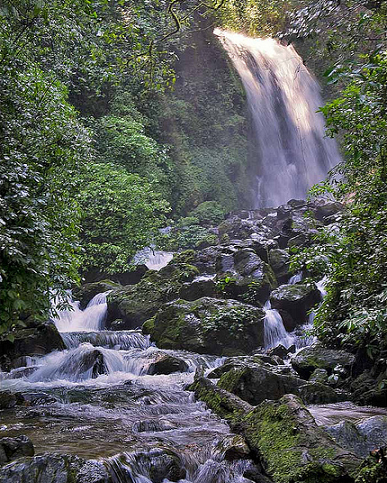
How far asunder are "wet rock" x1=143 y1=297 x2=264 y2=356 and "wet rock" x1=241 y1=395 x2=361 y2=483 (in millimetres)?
5263

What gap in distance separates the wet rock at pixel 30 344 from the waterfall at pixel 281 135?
786 inches

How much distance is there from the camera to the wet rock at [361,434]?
4461 millimetres

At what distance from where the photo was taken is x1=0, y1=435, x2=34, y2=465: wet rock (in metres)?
3.99

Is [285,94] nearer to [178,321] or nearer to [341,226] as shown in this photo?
[178,321]

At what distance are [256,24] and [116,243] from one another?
20.3m

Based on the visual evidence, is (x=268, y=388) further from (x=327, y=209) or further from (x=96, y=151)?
(x=327, y=209)

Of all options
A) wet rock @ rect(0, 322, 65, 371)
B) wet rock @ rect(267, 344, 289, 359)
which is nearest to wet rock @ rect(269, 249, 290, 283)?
wet rock @ rect(267, 344, 289, 359)

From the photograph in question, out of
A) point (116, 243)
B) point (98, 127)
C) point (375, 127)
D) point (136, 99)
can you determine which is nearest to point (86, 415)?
point (375, 127)

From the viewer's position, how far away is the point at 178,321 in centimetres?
1081

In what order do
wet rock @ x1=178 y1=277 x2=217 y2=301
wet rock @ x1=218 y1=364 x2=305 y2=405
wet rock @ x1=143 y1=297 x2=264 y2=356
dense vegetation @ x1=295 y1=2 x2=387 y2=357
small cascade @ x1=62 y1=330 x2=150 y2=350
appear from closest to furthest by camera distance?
dense vegetation @ x1=295 y1=2 x2=387 y2=357 < wet rock @ x1=218 y1=364 x2=305 y2=405 < wet rock @ x1=143 y1=297 x2=264 y2=356 < small cascade @ x1=62 y1=330 x2=150 y2=350 < wet rock @ x1=178 y1=277 x2=217 y2=301

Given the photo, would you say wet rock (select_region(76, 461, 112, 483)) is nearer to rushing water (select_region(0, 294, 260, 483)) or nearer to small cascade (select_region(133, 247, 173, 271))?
rushing water (select_region(0, 294, 260, 483))

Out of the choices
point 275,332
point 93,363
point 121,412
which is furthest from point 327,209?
point 121,412

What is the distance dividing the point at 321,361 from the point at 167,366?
9.39 ft

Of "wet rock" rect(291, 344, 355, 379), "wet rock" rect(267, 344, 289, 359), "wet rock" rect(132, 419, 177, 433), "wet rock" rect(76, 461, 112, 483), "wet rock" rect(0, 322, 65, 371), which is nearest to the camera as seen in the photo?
"wet rock" rect(76, 461, 112, 483)
